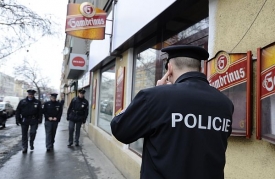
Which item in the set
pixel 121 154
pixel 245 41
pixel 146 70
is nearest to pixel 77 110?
pixel 121 154

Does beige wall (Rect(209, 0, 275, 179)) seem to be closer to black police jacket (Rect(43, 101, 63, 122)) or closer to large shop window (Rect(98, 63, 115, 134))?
large shop window (Rect(98, 63, 115, 134))

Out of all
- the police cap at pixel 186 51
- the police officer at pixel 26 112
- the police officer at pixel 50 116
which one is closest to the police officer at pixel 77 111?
the police officer at pixel 50 116

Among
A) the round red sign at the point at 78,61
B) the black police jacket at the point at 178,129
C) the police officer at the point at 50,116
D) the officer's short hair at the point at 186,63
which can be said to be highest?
the round red sign at the point at 78,61

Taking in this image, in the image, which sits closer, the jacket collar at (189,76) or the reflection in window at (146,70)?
the jacket collar at (189,76)

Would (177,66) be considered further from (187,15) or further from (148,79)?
(148,79)

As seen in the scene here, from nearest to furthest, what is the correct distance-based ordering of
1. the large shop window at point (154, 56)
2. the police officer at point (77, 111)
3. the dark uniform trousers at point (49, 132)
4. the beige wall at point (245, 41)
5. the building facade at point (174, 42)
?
the beige wall at point (245, 41), the building facade at point (174, 42), the large shop window at point (154, 56), the dark uniform trousers at point (49, 132), the police officer at point (77, 111)

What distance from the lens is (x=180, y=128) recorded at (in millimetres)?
1260

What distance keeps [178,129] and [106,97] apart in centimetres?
698

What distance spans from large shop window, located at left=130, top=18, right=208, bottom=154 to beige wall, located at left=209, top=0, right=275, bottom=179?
0.70 meters

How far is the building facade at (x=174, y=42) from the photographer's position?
212 centimetres

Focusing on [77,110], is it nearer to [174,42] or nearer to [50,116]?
[50,116]

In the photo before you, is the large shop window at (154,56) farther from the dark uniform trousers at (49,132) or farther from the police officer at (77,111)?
the dark uniform trousers at (49,132)

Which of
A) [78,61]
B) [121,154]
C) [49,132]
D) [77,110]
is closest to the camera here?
[121,154]

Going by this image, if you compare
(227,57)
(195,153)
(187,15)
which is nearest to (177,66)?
(195,153)
